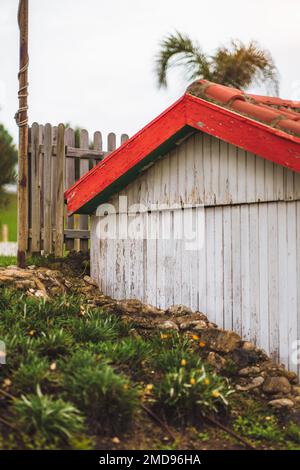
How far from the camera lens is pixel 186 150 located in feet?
23.1

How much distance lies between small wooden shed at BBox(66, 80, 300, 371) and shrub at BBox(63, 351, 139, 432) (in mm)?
2023

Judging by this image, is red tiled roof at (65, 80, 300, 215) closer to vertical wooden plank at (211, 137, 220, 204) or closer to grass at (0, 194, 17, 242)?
vertical wooden plank at (211, 137, 220, 204)

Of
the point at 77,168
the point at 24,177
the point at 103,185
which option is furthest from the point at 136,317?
the point at 77,168

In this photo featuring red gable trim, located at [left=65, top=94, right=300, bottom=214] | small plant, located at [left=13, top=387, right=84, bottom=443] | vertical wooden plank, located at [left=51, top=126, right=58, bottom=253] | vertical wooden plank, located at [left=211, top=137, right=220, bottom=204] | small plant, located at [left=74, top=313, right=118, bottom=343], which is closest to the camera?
small plant, located at [left=13, top=387, right=84, bottom=443]

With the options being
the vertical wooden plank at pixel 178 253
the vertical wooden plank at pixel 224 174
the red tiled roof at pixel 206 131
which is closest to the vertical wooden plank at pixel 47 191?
the red tiled roof at pixel 206 131

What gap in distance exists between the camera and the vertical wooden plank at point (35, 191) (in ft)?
33.4

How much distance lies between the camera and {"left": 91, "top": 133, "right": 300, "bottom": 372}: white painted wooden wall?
20.1 ft

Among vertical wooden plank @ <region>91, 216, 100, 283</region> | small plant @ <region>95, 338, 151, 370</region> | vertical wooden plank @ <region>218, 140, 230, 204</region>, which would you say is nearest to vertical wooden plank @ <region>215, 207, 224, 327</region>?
vertical wooden plank @ <region>218, 140, 230, 204</region>

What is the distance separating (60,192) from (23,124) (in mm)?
1296

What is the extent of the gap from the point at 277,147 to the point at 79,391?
283 cm

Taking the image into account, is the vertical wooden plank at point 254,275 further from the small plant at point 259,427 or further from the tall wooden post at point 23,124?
the tall wooden post at point 23,124

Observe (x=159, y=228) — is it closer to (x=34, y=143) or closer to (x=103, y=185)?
(x=103, y=185)

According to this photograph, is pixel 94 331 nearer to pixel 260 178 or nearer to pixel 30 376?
pixel 30 376
